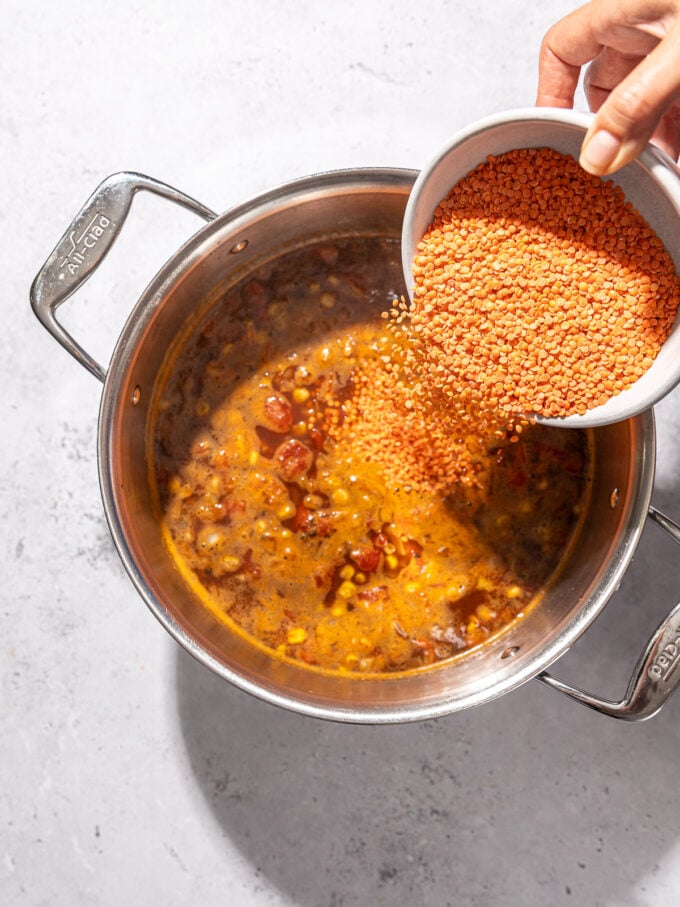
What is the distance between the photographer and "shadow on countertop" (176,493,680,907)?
1.56 metres

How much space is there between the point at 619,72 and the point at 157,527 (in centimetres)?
119

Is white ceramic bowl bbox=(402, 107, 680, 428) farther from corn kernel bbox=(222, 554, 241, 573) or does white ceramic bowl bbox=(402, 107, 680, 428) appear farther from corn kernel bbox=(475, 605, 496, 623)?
corn kernel bbox=(222, 554, 241, 573)

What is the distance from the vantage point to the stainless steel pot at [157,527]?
1278mm

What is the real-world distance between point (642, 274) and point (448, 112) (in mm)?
610

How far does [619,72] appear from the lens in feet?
4.63

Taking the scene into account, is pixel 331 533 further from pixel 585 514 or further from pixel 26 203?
pixel 26 203

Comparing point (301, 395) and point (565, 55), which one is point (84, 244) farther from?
point (565, 55)

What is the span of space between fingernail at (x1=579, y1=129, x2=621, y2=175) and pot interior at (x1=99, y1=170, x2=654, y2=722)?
0.33 m

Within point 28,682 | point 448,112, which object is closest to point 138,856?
point 28,682

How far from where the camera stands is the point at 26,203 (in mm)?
1577

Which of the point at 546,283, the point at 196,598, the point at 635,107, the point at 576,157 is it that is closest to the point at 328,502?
the point at 196,598

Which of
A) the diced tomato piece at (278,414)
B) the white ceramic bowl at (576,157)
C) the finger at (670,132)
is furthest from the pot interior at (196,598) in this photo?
the finger at (670,132)

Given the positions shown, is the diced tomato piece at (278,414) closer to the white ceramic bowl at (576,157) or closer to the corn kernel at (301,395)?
the corn kernel at (301,395)

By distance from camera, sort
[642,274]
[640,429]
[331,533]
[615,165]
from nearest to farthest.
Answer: [615,165]
[642,274]
[640,429]
[331,533]
